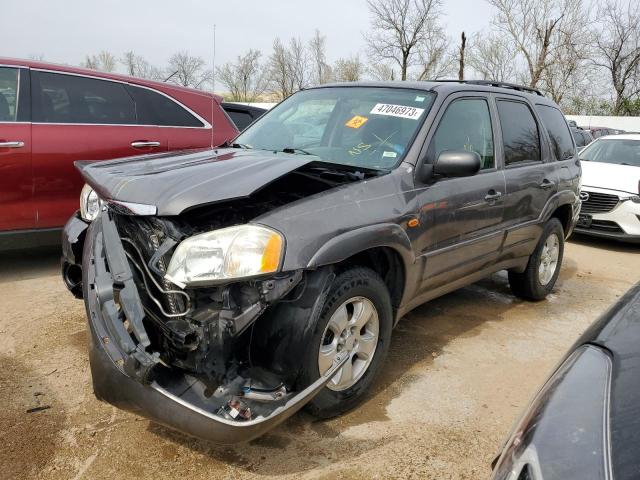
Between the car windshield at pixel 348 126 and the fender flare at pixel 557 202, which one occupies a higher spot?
the car windshield at pixel 348 126

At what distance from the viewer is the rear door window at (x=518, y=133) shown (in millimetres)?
4012

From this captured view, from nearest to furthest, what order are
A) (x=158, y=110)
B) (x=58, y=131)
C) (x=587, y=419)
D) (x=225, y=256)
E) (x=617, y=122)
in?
(x=587, y=419) → (x=225, y=256) → (x=58, y=131) → (x=158, y=110) → (x=617, y=122)

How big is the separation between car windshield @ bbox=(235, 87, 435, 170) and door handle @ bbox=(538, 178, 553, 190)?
1513 millimetres

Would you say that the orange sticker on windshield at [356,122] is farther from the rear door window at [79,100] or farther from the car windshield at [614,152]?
the car windshield at [614,152]

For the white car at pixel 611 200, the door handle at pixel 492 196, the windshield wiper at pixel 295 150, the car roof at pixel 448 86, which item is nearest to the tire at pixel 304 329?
the windshield wiper at pixel 295 150

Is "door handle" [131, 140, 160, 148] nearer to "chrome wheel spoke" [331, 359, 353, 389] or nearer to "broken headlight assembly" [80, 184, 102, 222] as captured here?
"broken headlight assembly" [80, 184, 102, 222]

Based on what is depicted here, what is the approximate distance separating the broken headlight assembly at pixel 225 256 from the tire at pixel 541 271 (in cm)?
318

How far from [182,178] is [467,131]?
210 cm

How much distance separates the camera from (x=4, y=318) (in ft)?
12.4

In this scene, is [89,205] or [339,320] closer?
[339,320]

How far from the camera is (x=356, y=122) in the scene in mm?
3451

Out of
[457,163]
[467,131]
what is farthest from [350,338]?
[467,131]

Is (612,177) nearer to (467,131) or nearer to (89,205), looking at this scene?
(467,131)

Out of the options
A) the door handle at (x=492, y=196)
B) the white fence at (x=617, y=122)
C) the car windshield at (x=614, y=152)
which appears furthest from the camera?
the white fence at (x=617, y=122)
